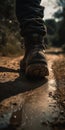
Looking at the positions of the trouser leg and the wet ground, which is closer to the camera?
the wet ground

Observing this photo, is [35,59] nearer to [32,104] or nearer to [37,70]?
[37,70]

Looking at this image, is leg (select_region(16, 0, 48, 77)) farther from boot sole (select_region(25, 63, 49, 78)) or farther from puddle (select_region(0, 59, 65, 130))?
puddle (select_region(0, 59, 65, 130))

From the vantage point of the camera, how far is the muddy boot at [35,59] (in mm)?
2775

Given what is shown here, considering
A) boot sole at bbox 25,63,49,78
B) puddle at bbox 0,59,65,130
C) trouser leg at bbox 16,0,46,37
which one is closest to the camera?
puddle at bbox 0,59,65,130

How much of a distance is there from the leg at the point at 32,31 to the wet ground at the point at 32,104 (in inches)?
5.3

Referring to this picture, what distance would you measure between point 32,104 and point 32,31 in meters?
1.03

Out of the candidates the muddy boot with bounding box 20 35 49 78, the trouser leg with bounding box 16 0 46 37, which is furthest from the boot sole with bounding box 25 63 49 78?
the trouser leg with bounding box 16 0 46 37

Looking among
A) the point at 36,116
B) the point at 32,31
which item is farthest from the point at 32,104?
the point at 32,31

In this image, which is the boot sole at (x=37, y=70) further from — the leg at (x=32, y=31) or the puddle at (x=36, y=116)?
the puddle at (x=36, y=116)

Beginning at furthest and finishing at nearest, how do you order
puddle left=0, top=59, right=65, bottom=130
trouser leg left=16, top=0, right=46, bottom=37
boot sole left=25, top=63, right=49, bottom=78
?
trouser leg left=16, top=0, right=46, bottom=37
boot sole left=25, top=63, right=49, bottom=78
puddle left=0, top=59, right=65, bottom=130

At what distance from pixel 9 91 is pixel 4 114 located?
567 mm

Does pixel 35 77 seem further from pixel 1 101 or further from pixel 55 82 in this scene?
pixel 1 101

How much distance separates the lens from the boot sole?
2752 mm

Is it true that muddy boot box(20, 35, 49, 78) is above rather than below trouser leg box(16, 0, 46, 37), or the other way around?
below
